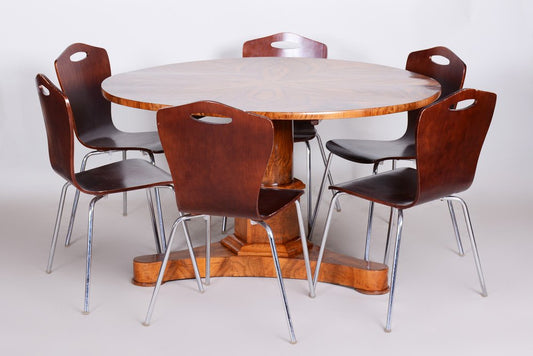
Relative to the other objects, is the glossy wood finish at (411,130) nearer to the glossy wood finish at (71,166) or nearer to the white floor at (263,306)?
the white floor at (263,306)

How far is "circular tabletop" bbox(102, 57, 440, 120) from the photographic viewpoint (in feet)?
11.1

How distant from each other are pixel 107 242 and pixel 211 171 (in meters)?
1.48

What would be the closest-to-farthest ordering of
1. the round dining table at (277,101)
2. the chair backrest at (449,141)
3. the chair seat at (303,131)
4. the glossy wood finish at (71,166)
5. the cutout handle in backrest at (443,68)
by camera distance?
1. the chair backrest at (449,141)
2. the glossy wood finish at (71,166)
3. the round dining table at (277,101)
4. the cutout handle in backrest at (443,68)
5. the chair seat at (303,131)

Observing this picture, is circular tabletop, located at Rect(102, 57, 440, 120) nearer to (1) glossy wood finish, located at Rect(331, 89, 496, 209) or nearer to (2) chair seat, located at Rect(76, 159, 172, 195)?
(1) glossy wood finish, located at Rect(331, 89, 496, 209)

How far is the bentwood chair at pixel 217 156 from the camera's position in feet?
9.89

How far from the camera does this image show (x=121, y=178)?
12.3 feet

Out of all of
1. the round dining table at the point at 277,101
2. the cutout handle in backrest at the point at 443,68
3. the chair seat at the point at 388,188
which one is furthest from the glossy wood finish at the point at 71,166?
the cutout handle in backrest at the point at 443,68

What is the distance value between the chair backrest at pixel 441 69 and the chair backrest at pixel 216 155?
1445 mm

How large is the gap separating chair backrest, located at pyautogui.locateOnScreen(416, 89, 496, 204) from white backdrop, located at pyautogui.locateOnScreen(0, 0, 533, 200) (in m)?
2.14

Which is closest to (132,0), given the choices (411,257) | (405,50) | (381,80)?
(405,50)

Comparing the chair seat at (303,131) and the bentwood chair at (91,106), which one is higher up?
the bentwood chair at (91,106)

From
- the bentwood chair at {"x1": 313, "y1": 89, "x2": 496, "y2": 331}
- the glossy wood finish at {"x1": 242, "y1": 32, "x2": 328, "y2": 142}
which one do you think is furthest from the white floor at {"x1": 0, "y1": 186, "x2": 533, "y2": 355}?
the glossy wood finish at {"x1": 242, "y1": 32, "x2": 328, "y2": 142}

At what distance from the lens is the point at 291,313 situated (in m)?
3.60

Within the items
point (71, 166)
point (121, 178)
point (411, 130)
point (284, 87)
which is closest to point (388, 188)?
point (284, 87)
